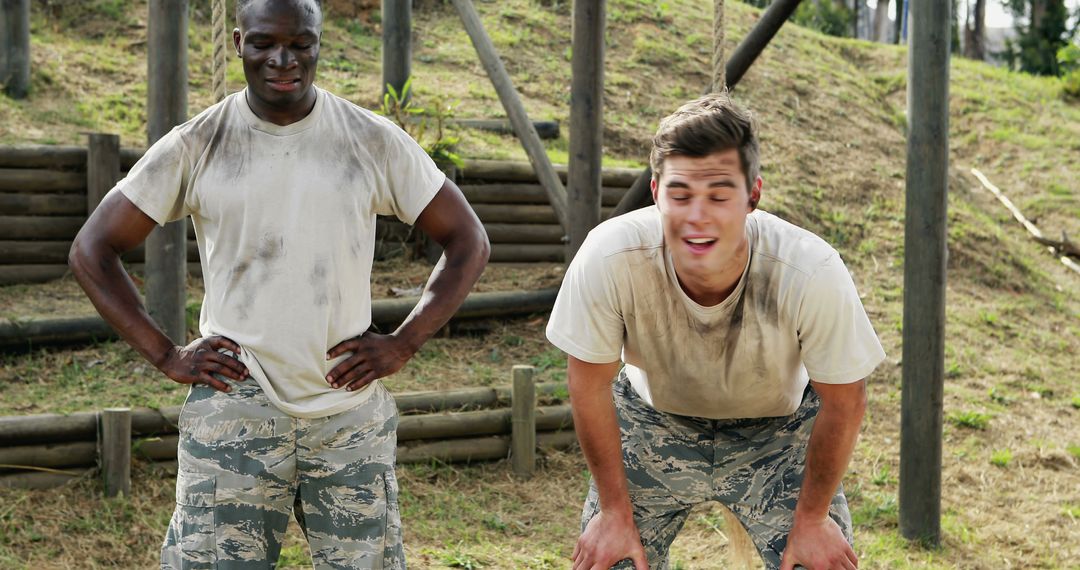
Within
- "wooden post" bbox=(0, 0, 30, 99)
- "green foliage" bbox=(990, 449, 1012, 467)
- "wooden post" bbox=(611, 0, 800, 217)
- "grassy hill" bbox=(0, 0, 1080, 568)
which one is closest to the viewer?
"grassy hill" bbox=(0, 0, 1080, 568)

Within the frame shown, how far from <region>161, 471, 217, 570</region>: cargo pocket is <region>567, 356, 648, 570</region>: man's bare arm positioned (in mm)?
957

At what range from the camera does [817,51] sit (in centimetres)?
1298

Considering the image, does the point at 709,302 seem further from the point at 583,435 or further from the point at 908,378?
the point at 908,378

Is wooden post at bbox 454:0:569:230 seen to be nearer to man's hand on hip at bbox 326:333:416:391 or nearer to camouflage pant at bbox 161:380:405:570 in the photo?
man's hand on hip at bbox 326:333:416:391

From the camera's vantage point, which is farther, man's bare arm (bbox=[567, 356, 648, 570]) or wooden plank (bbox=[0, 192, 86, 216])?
wooden plank (bbox=[0, 192, 86, 216])

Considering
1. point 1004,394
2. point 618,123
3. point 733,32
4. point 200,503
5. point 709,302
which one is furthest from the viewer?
point 733,32

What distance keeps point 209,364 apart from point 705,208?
4.29ft

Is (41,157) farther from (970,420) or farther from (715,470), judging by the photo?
(970,420)

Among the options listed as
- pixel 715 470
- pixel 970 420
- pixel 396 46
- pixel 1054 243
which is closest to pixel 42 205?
pixel 396 46

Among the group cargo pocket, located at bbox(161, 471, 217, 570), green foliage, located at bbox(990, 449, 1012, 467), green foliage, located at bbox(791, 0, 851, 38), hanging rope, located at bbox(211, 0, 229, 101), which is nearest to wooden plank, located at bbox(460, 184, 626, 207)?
green foliage, located at bbox(990, 449, 1012, 467)

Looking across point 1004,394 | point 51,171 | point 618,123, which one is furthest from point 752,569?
point 618,123

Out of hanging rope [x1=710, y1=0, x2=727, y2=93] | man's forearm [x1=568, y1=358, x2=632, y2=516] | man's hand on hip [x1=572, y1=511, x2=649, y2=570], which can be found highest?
hanging rope [x1=710, y1=0, x2=727, y2=93]

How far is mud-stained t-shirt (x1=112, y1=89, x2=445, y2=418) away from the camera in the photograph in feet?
9.48

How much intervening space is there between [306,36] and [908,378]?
3136 millimetres
